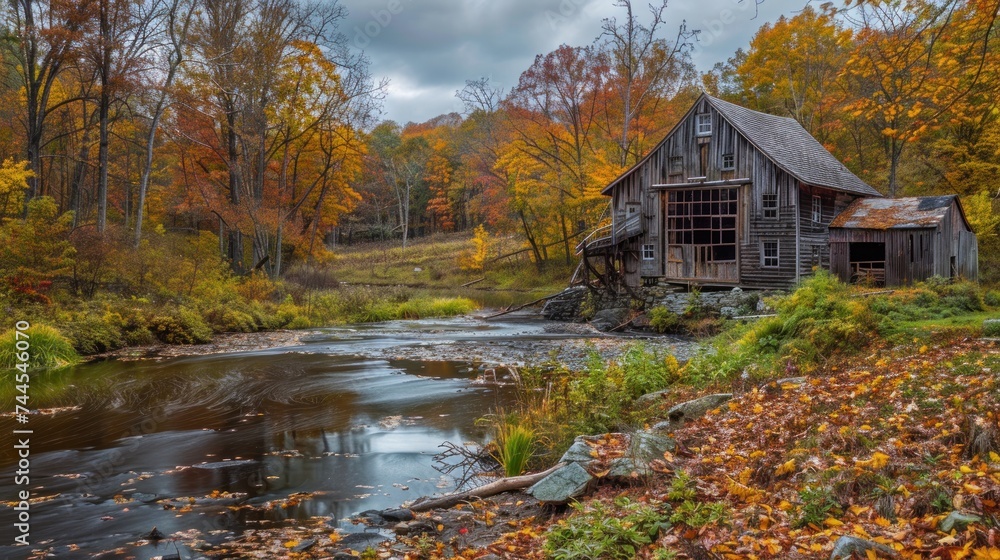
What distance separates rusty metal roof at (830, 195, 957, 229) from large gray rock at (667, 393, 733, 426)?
18.6 m

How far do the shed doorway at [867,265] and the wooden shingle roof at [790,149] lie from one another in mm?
2386

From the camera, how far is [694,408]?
25.6 feet

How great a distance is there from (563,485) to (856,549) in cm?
274

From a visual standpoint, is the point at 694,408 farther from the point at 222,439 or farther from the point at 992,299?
the point at 992,299

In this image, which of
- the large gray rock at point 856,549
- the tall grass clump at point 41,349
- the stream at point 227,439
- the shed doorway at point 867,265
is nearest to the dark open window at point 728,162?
the shed doorway at point 867,265

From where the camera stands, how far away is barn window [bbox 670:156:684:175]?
27.0 meters

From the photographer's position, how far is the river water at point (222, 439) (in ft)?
22.1

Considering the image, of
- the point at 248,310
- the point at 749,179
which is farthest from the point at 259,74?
the point at 749,179

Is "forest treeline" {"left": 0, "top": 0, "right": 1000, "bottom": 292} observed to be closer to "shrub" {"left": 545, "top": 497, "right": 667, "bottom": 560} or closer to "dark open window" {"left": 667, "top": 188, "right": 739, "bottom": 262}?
"dark open window" {"left": 667, "top": 188, "right": 739, "bottom": 262}

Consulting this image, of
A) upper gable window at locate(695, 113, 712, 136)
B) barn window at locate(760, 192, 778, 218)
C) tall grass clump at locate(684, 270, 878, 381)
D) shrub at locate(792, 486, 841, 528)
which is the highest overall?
upper gable window at locate(695, 113, 712, 136)

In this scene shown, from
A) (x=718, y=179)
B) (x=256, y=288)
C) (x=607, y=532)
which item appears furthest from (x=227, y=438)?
(x=718, y=179)

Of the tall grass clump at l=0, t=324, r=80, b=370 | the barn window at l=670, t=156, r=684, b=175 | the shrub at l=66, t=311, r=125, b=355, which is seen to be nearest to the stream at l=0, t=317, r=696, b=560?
the tall grass clump at l=0, t=324, r=80, b=370

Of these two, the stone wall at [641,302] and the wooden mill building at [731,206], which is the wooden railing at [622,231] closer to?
the wooden mill building at [731,206]

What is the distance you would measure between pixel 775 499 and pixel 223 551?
A: 452cm
